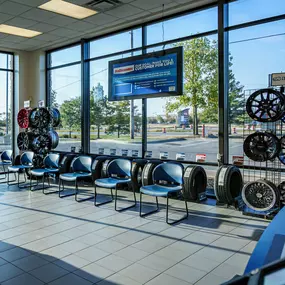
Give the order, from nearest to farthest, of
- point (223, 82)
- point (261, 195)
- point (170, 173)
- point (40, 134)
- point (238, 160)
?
point (261, 195) → point (170, 173) → point (238, 160) → point (223, 82) → point (40, 134)

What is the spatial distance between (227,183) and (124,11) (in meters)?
3.42

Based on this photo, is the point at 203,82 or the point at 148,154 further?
the point at 148,154

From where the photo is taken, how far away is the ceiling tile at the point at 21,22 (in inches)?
233

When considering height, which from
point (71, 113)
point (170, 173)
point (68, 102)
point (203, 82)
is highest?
point (203, 82)

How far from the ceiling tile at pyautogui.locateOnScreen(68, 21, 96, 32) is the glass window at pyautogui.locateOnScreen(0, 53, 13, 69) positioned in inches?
114

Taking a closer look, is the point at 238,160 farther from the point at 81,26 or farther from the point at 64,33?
the point at 64,33

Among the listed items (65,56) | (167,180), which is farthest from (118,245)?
(65,56)

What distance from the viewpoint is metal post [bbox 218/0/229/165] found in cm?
522

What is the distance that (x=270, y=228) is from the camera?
4.71ft

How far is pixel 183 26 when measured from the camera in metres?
5.81

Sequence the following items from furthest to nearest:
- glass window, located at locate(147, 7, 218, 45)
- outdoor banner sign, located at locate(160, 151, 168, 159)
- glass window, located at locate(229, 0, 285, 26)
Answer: outdoor banner sign, located at locate(160, 151, 168, 159) < glass window, located at locate(147, 7, 218, 45) < glass window, located at locate(229, 0, 285, 26)

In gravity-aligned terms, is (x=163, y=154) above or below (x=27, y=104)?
below

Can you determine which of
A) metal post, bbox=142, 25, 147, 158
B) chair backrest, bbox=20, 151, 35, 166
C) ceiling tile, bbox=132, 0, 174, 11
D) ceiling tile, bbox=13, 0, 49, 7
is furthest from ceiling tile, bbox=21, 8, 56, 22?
chair backrest, bbox=20, 151, 35, 166

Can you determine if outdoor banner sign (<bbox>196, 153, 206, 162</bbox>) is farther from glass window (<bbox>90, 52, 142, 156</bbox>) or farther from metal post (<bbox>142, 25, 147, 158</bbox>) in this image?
glass window (<bbox>90, 52, 142, 156</bbox>)
